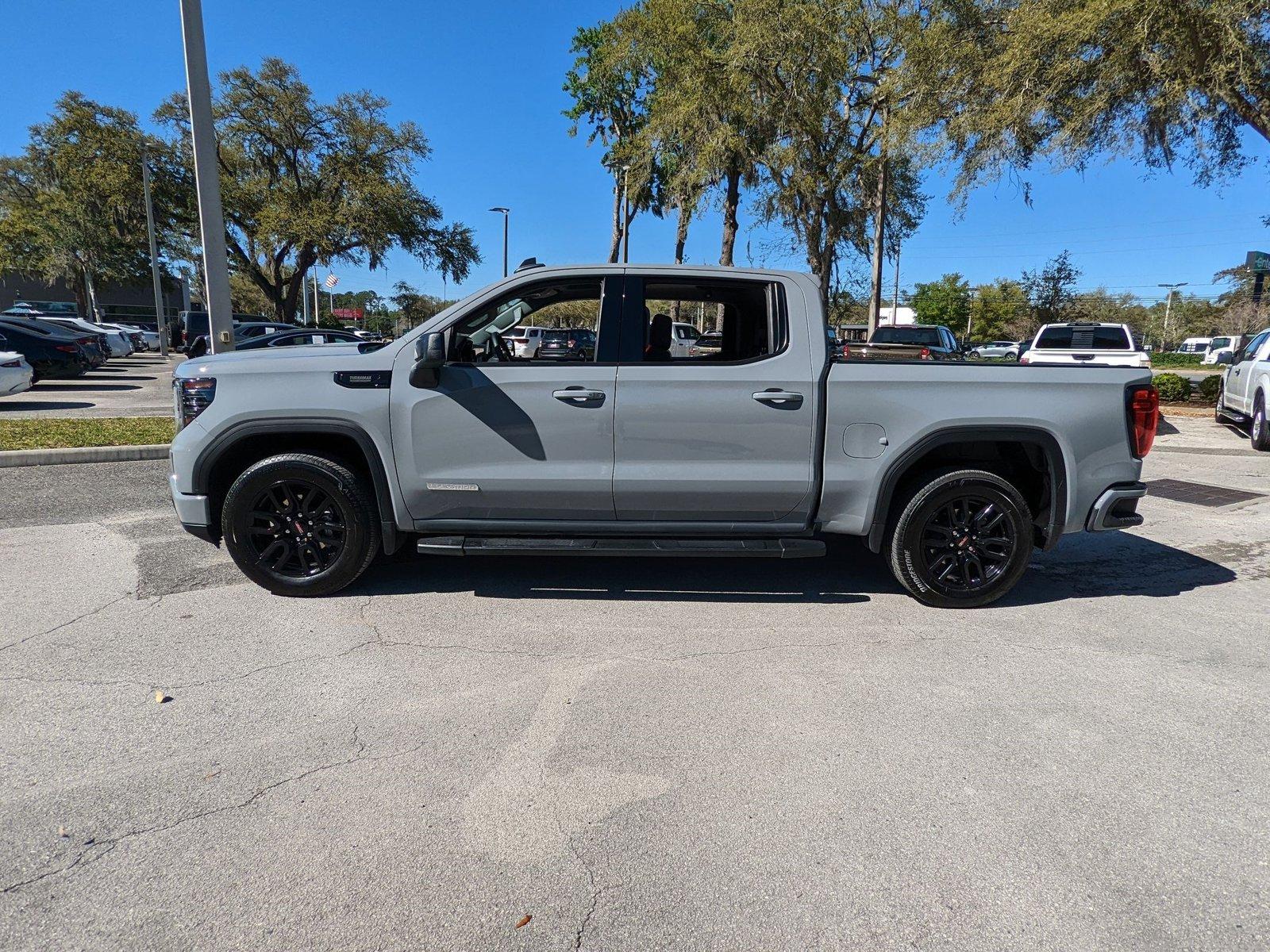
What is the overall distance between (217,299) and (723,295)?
7.29m

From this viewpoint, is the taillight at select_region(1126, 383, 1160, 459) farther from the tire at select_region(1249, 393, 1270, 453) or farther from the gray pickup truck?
the tire at select_region(1249, 393, 1270, 453)

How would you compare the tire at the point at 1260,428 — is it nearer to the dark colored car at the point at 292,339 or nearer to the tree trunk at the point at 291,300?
the dark colored car at the point at 292,339

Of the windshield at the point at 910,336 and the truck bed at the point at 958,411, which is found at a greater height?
the windshield at the point at 910,336

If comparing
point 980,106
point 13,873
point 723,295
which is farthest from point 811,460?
point 980,106

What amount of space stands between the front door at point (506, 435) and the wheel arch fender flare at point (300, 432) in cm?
13

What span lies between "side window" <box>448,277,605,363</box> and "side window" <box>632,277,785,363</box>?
28 centimetres

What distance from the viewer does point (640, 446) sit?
13.9ft

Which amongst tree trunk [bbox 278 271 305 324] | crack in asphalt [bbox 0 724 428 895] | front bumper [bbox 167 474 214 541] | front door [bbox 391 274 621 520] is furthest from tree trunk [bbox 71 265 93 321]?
crack in asphalt [bbox 0 724 428 895]

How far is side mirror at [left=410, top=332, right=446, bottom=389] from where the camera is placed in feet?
13.1

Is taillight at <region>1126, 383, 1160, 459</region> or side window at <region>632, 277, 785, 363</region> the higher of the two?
side window at <region>632, 277, 785, 363</region>

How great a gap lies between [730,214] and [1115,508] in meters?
22.4

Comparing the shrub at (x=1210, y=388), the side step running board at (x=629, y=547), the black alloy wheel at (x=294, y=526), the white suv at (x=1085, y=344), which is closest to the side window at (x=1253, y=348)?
the white suv at (x=1085, y=344)

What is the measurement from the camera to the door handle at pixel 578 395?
4.20 meters

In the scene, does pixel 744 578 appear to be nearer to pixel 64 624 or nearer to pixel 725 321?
pixel 725 321
